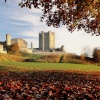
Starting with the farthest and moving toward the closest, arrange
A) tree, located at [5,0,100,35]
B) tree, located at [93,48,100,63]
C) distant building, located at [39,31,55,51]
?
distant building, located at [39,31,55,51]
tree, located at [93,48,100,63]
tree, located at [5,0,100,35]

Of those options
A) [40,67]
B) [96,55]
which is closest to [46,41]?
[96,55]

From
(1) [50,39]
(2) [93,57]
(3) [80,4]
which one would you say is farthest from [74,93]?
(1) [50,39]

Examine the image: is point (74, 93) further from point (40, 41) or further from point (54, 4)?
point (40, 41)

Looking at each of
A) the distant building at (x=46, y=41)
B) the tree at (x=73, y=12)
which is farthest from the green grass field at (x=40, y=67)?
the distant building at (x=46, y=41)

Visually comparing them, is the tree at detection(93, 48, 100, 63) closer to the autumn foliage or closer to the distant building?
the autumn foliage

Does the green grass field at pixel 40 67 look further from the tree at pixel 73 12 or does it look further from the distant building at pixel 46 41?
the distant building at pixel 46 41

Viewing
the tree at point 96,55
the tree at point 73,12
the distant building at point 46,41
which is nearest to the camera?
the tree at point 73,12

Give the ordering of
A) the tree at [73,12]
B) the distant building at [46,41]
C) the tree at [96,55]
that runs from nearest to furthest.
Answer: the tree at [73,12], the tree at [96,55], the distant building at [46,41]

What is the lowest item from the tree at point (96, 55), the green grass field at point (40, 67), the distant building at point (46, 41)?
the green grass field at point (40, 67)

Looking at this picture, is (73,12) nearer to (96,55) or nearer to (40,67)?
(40,67)

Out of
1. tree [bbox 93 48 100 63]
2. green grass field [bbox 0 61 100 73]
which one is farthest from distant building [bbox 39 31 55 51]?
green grass field [bbox 0 61 100 73]

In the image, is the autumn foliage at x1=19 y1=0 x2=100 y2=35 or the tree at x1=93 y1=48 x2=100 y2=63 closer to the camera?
the autumn foliage at x1=19 y1=0 x2=100 y2=35

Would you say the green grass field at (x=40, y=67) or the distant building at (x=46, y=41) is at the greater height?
Result: the distant building at (x=46, y=41)

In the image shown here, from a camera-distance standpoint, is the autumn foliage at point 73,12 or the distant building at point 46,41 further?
the distant building at point 46,41
